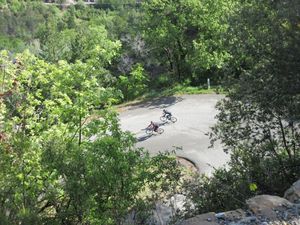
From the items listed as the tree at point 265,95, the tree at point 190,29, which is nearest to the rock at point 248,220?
the tree at point 265,95

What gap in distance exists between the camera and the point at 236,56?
35.3 feet

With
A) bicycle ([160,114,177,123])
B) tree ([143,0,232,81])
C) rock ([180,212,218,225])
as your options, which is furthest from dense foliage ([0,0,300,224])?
tree ([143,0,232,81])

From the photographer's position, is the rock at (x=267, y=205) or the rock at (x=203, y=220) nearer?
the rock at (x=203, y=220)

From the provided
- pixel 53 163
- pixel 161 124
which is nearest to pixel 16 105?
pixel 53 163

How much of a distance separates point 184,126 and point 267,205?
43.5 feet

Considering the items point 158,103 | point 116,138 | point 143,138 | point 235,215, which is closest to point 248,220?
point 235,215

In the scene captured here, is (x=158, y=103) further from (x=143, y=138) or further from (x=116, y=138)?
(x=116, y=138)

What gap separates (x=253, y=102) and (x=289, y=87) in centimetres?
92

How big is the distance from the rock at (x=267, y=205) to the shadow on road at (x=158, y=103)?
16.2m

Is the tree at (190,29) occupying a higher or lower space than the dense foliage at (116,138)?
higher

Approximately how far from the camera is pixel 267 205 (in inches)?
279

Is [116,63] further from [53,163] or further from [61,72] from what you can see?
[53,163]

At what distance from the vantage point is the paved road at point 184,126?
1712 centimetres

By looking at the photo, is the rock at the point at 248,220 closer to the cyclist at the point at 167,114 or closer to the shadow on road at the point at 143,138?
the shadow on road at the point at 143,138
